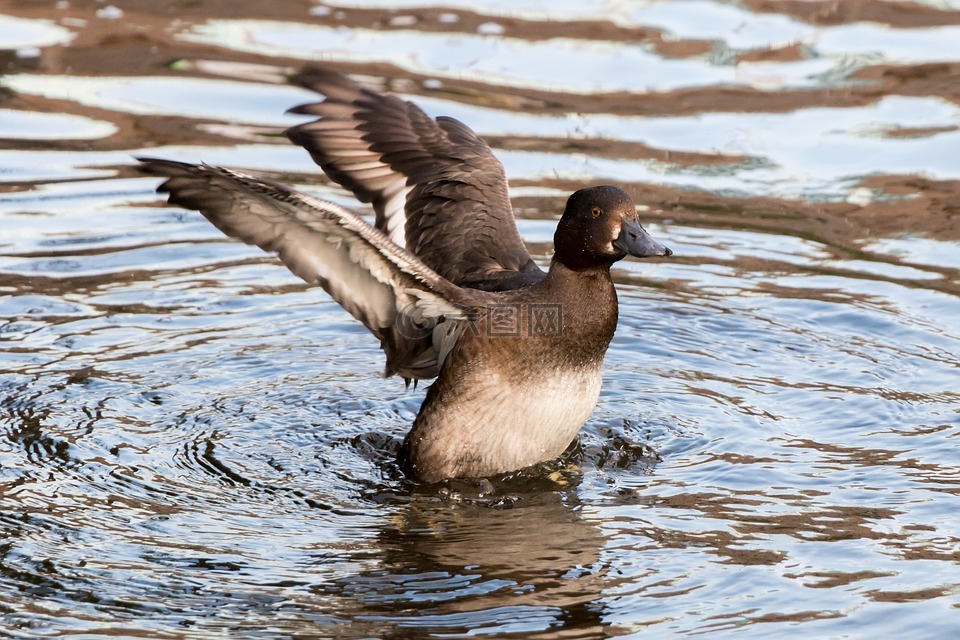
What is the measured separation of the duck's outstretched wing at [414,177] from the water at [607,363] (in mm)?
979

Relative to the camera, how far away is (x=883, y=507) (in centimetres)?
682

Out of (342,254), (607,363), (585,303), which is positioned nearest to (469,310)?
(585,303)

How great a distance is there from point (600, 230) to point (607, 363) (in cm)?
200

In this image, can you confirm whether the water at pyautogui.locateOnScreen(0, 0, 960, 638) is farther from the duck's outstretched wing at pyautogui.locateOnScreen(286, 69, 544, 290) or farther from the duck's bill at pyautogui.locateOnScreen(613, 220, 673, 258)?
the duck's bill at pyautogui.locateOnScreen(613, 220, 673, 258)

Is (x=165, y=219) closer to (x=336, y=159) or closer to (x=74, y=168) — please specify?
(x=74, y=168)

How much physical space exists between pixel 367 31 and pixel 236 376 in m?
6.98

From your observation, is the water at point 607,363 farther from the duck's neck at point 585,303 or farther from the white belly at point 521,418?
the duck's neck at point 585,303

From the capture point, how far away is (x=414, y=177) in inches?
348

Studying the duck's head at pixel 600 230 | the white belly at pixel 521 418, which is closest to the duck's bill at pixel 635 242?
the duck's head at pixel 600 230

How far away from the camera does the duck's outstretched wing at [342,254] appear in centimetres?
644

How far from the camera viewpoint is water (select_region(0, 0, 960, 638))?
609cm

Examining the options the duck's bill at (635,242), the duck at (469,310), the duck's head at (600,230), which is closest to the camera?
the duck at (469,310)

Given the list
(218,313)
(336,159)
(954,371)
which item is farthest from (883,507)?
(218,313)

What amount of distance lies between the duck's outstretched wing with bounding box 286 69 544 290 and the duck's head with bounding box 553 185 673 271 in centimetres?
99
